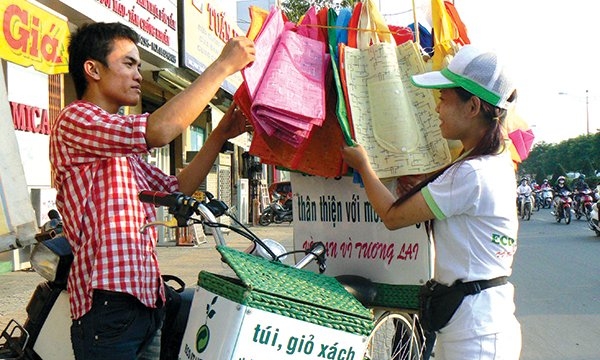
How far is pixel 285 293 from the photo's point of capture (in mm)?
1526

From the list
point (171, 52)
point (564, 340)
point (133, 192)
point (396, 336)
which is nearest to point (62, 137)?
point (133, 192)

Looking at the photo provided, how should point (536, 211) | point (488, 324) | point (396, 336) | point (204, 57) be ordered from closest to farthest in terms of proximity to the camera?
point (488, 324) → point (396, 336) → point (204, 57) → point (536, 211)

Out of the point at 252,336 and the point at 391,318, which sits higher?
the point at 252,336

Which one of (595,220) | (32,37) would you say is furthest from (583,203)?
(32,37)

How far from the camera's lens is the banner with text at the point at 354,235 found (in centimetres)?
234

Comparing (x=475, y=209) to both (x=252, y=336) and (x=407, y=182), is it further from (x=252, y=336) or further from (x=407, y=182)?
(x=252, y=336)

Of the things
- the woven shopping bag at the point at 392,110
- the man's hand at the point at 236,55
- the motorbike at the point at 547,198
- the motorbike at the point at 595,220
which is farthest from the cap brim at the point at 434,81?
the motorbike at the point at 547,198

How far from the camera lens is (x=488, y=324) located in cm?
176

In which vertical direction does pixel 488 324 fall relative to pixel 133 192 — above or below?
below

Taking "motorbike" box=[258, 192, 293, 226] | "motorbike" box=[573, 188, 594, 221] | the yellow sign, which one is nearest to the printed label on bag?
the yellow sign

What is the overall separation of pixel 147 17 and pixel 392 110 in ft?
26.0

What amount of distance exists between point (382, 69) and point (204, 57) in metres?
10.4

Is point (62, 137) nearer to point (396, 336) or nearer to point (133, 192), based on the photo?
point (133, 192)

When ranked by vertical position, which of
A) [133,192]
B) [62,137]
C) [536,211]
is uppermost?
[62,137]
